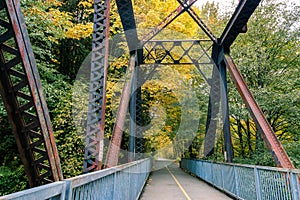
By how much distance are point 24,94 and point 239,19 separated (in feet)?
24.3

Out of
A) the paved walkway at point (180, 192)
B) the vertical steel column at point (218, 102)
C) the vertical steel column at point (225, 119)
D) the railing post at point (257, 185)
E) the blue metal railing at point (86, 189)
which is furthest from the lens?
the vertical steel column at point (218, 102)

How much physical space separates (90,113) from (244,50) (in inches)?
400

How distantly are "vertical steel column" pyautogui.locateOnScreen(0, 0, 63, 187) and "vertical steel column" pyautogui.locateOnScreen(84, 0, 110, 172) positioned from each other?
1.11m

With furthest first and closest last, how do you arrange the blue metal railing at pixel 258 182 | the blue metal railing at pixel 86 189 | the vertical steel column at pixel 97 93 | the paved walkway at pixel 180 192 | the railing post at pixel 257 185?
the paved walkway at pixel 180 192, the railing post at pixel 257 185, the blue metal railing at pixel 258 182, the vertical steel column at pixel 97 93, the blue metal railing at pixel 86 189

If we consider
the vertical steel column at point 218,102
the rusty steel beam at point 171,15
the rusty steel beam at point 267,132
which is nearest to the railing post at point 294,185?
the rusty steel beam at point 267,132

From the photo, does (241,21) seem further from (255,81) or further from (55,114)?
(55,114)

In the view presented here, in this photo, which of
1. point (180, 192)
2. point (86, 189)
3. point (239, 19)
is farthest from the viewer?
point (180, 192)

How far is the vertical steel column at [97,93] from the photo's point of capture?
13.2 ft

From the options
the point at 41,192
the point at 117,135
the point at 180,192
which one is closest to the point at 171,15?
the point at 117,135

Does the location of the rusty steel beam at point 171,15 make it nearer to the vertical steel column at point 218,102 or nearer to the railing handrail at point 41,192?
the vertical steel column at point 218,102

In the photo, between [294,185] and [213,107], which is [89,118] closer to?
[294,185]

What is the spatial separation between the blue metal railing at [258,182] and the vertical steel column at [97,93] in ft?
11.8

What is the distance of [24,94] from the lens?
2.47 meters

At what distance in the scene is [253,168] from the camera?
19.6ft
